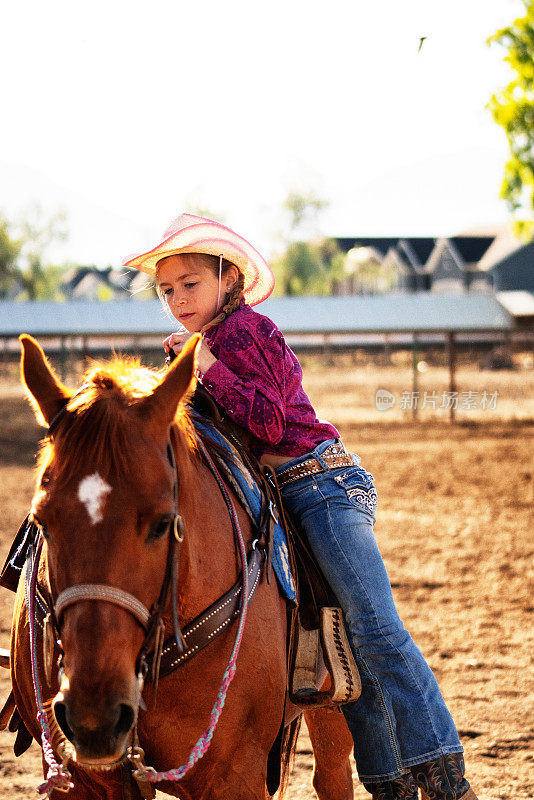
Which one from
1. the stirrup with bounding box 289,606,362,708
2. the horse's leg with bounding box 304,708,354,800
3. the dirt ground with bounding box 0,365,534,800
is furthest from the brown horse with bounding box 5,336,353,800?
the dirt ground with bounding box 0,365,534,800

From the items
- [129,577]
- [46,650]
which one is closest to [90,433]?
[129,577]

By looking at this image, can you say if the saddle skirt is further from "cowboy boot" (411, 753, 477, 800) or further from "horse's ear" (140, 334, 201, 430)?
"cowboy boot" (411, 753, 477, 800)

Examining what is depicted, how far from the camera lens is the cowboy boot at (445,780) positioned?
8.29 feet

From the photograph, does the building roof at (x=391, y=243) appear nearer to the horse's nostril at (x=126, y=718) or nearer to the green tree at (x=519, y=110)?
the green tree at (x=519, y=110)

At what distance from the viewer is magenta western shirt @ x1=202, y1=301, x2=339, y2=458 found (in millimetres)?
2447

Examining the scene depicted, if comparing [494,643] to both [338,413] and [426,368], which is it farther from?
[426,368]

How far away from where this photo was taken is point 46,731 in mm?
2113

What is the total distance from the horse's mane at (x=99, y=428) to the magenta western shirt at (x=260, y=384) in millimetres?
431

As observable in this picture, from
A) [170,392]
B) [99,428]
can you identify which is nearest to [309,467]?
[170,392]

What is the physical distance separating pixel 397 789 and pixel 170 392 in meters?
1.58

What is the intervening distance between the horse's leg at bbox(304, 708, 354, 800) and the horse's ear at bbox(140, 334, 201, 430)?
Answer: 181 cm

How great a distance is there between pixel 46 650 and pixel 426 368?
1757 centimetres

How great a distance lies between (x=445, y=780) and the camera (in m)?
2.53

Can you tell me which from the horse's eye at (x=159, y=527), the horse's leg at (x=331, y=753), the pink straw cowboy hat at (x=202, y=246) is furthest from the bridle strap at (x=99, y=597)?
the horse's leg at (x=331, y=753)
